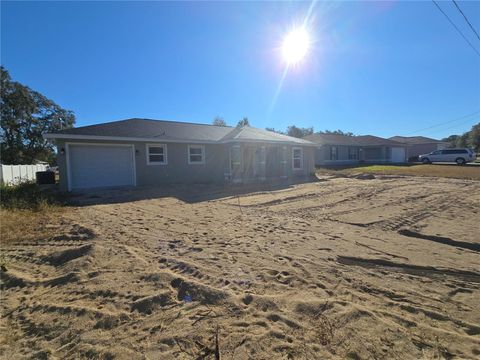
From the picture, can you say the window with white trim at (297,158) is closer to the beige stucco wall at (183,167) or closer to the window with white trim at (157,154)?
the beige stucco wall at (183,167)

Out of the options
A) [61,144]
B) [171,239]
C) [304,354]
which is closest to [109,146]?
[61,144]

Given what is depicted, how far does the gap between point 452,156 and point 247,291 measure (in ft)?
132

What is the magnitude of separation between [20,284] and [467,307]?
5.61m

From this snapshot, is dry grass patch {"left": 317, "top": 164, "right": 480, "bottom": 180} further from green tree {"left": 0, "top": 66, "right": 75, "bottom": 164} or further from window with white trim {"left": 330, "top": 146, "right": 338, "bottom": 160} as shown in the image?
green tree {"left": 0, "top": 66, "right": 75, "bottom": 164}

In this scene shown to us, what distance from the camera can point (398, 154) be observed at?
131ft

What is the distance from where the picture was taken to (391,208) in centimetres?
800

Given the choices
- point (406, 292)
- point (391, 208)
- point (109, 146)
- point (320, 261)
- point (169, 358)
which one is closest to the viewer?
point (169, 358)

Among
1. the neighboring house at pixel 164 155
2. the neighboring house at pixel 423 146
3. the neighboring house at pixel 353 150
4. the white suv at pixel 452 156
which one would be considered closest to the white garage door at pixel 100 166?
the neighboring house at pixel 164 155

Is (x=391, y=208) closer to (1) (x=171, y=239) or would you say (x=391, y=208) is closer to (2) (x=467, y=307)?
(2) (x=467, y=307)

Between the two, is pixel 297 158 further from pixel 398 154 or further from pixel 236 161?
pixel 398 154

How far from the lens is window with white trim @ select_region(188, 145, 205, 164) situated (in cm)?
1548

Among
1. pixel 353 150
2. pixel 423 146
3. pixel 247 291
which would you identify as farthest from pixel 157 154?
pixel 423 146

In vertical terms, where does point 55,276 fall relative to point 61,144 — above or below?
below

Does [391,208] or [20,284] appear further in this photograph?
[391,208]
